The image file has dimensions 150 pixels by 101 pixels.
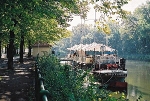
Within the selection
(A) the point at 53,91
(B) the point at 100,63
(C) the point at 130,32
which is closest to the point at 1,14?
(A) the point at 53,91

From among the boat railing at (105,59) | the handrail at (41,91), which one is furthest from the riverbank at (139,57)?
the handrail at (41,91)

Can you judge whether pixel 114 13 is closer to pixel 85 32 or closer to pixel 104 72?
pixel 104 72

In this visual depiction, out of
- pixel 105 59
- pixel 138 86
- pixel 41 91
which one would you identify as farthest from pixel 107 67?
pixel 41 91

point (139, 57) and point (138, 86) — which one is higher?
point (139, 57)

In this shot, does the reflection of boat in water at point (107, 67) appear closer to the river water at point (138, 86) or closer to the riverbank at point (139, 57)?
the river water at point (138, 86)

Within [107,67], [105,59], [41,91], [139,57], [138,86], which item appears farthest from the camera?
[139,57]

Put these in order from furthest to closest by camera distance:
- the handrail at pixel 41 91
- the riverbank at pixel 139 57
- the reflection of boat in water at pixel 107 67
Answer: the riverbank at pixel 139 57
the reflection of boat in water at pixel 107 67
the handrail at pixel 41 91

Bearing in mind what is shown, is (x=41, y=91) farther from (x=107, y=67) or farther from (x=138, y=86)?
(x=138, y=86)

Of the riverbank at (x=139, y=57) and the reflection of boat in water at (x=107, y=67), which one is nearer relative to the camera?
the reflection of boat in water at (x=107, y=67)

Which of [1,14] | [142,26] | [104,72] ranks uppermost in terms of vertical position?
[142,26]

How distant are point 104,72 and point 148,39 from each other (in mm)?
74546

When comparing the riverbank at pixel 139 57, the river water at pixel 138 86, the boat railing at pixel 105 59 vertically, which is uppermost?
the boat railing at pixel 105 59

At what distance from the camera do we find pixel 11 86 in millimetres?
13281

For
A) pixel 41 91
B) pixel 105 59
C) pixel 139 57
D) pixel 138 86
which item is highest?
pixel 41 91
